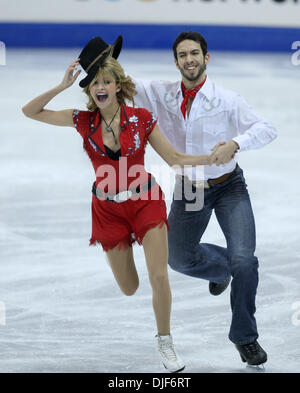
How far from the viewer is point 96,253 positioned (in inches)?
196

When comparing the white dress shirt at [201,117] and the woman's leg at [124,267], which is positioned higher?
the white dress shirt at [201,117]

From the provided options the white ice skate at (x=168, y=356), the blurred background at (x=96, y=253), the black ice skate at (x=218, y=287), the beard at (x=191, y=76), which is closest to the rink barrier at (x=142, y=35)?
the blurred background at (x=96, y=253)

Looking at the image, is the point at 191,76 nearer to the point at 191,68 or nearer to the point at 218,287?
the point at 191,68

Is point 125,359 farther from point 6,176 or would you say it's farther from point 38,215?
point 6,176

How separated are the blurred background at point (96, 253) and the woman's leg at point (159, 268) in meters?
0.31

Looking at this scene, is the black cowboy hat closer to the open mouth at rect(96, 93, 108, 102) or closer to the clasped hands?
the open mouth at rect(96, 93, 108, 102)

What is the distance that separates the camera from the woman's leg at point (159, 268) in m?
3.24

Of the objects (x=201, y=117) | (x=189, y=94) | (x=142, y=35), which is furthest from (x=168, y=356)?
(x=142, y=35)

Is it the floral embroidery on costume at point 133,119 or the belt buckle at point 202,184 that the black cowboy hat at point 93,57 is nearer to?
the floral embroidery on costume at point 133,119

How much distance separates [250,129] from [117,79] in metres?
0.67

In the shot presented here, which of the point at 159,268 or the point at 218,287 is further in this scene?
the point at 218,287

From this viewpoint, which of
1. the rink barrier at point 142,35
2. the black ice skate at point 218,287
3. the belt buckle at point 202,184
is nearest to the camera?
the belt buckle at point 202,184

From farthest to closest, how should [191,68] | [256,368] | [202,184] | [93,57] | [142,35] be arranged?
1. [142,35]
2. [202,184]
3. [191,68]
4. [256,368]
5. [93,57]

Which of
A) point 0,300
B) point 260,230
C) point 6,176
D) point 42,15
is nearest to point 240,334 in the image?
point 0,300
